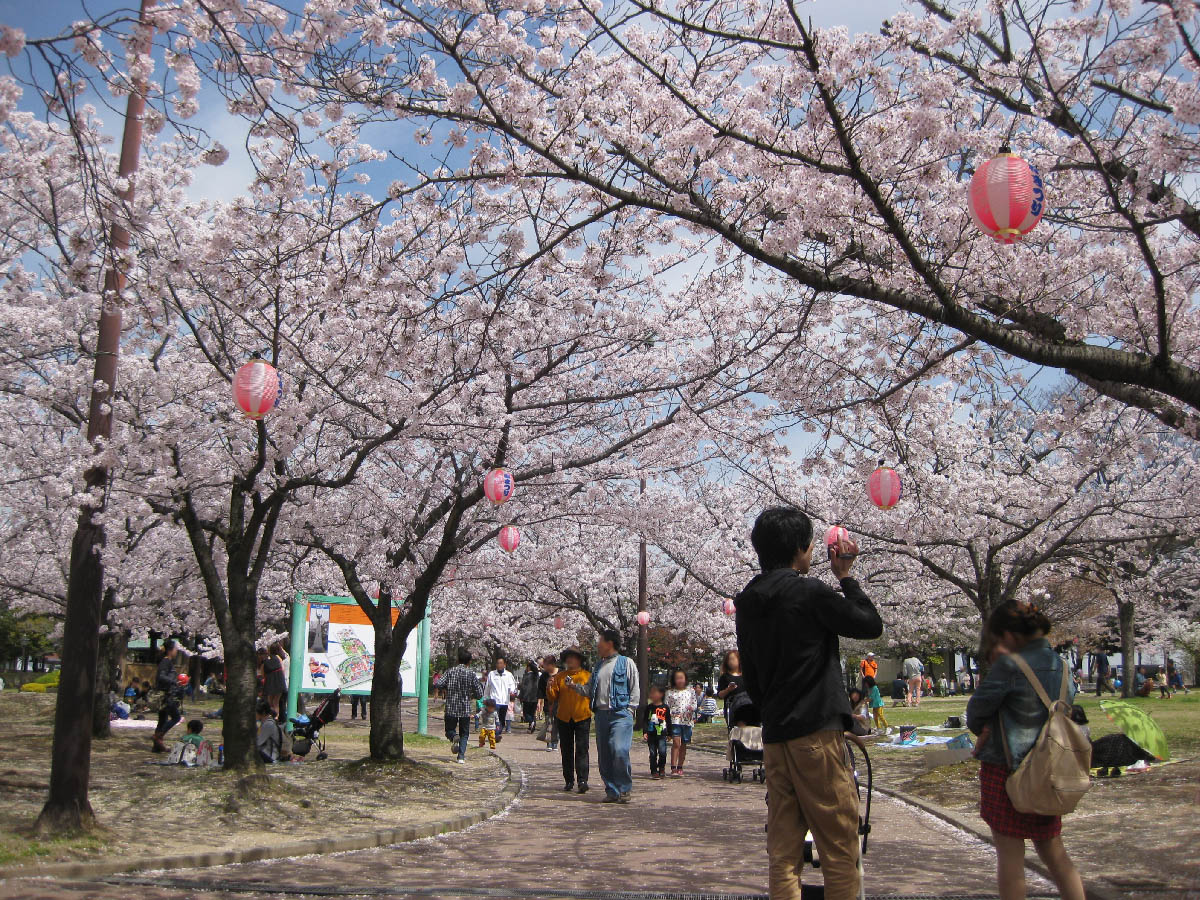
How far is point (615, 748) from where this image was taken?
1087 cm

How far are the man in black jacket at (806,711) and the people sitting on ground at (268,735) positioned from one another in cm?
1052

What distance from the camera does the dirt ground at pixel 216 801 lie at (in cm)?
725

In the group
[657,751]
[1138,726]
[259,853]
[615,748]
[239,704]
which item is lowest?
[657,751]

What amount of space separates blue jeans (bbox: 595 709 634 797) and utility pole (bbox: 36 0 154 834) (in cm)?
540

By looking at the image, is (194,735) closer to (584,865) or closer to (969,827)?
(584,865)

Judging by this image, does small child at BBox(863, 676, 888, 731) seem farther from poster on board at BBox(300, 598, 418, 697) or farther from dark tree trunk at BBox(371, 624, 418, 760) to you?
dark tree trunk at BBox(371, 624, 418, 760)

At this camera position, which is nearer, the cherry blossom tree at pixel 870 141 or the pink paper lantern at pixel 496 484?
the cherry blossom tree at pixel 870 141

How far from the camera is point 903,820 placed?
9219mm

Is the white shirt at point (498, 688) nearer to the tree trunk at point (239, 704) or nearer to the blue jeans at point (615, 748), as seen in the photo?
the blue jeans at point (615, 748)

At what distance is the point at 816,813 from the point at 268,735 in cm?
1083

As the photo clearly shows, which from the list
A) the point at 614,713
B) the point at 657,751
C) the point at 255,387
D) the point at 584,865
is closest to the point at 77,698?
the point at 255,387

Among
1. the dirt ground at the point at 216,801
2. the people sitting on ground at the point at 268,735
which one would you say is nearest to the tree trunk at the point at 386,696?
the dirt ground at the point at 216,801

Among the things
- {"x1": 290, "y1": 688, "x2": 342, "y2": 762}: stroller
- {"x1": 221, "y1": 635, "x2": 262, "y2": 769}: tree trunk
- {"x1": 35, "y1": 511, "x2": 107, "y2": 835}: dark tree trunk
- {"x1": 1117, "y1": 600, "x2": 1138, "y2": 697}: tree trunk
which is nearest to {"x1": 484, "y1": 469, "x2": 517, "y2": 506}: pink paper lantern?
{"x1": 221, "y1": 635, "x2": 262, "y2": 769}: tree trunk

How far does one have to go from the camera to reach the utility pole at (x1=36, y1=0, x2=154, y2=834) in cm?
708
